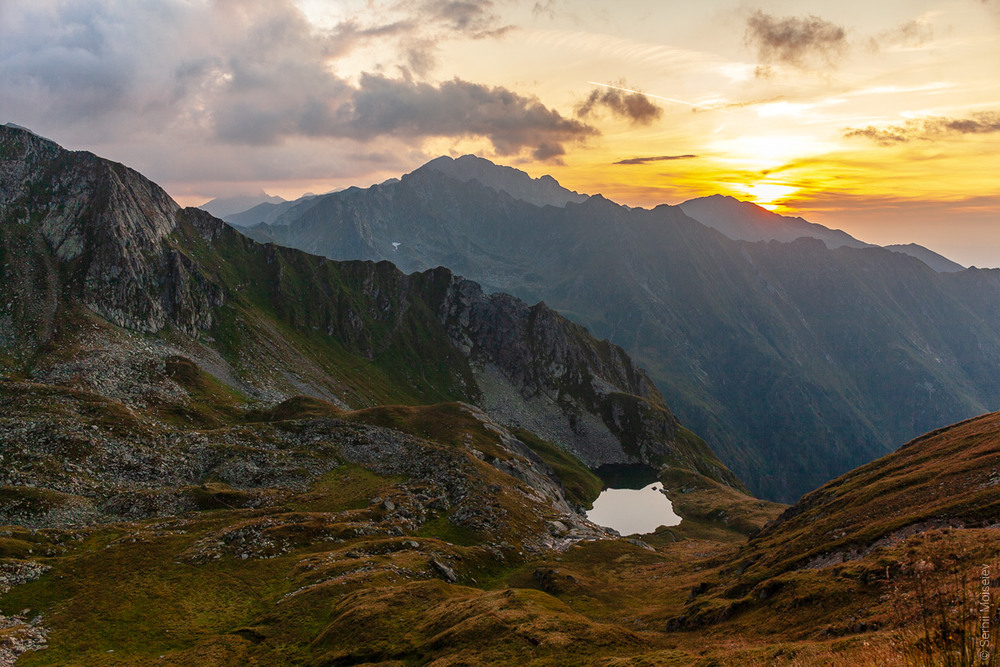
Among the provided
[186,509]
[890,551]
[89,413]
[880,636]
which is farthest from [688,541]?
[89,413]

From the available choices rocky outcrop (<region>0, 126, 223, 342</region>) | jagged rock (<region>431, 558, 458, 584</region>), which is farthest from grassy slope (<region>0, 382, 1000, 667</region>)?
rocky outcrop (<region>0, 126, 223, 342</region>)

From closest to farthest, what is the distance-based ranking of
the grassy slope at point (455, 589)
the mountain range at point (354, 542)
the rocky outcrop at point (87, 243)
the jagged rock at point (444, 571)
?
the grassy slope at point (455, 589)
the mountain range at point (354, 542)
the jagged rock at point (444, 571)
the rocky outcrop at point (87, 243)

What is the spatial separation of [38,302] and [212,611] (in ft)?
462

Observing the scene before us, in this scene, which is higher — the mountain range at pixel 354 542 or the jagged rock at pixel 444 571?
the mountain range at pixel 354 542

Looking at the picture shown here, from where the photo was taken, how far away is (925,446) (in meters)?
83.4

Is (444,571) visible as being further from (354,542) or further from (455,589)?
(354,542)

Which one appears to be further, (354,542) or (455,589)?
(354,542)

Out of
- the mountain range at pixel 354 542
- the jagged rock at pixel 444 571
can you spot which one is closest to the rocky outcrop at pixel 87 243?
the mountain range at pixel 354 542

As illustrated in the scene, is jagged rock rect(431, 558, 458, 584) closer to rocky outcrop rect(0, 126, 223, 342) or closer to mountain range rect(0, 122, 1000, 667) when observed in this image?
mountain range rect(0, 122, 1000, 667)

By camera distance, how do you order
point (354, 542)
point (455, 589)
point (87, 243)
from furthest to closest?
point (87, 243) → point (354, 542) → point (455, 589)

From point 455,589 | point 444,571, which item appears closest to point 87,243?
point 444,571

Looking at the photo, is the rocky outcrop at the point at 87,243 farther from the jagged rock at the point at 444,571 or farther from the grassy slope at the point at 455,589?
the jagged rock at the point at 444,571

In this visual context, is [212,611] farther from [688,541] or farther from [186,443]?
[688,541]

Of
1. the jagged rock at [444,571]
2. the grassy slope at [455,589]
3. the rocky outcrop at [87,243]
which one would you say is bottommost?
the jagged rock at [444,571]
